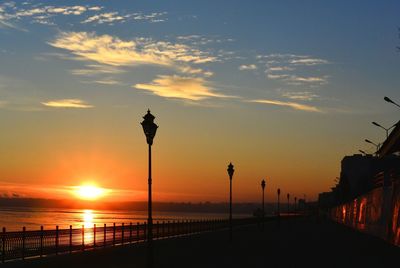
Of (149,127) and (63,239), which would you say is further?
(63,239)

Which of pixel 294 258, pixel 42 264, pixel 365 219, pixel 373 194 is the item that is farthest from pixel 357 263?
pixel 365 219

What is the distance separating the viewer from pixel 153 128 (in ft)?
82.1

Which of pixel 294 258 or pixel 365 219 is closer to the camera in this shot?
pixel 294 258

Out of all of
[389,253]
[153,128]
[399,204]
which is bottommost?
[389,253]

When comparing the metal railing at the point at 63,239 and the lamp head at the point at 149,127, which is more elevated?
the lamp head at the point at 149,127

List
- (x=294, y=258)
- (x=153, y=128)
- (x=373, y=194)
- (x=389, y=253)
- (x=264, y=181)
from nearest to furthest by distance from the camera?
(x=153, y=128), (x=294, y=258), (x=389, y=253), (x=373, y=194), (x=264, y=181)

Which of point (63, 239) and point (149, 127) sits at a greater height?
point (149, 127)

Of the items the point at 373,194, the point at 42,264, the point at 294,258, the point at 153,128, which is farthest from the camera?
the point at 373,194

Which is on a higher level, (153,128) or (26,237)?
(153,128)

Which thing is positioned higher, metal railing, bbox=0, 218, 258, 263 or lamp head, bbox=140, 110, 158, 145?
lamp head, bbox=140, 110, 158, 145

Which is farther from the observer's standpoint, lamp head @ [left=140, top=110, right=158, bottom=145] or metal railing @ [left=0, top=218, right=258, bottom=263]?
metal railing @ [left=0, top=218, right=258, bottom=263]

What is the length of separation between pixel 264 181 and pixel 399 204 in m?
31.1

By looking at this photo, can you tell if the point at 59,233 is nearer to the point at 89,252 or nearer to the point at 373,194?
the point at 89,252

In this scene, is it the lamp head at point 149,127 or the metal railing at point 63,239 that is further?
the metal railing at point 63,239
